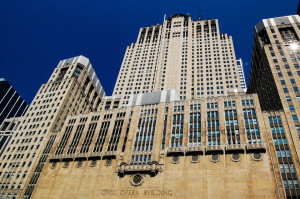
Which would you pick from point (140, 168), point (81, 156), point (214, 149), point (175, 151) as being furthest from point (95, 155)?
point (214, 149)

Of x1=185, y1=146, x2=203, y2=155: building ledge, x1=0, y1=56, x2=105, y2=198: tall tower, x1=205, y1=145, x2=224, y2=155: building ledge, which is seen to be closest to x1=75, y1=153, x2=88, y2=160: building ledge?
x1=0, y1=56, x2=105, y2=198: tall tower

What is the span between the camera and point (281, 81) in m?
75.7

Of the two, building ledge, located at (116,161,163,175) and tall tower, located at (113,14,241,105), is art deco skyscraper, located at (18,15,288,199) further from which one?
tall tower, located at (113,14,241,105)

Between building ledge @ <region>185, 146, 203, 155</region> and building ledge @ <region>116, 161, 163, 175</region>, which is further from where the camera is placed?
building ledge @ <region>185, 146, 203, 155</region>

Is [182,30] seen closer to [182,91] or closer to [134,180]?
[182,91]

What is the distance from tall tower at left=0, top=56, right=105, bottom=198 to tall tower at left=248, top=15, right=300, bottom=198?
7549cm

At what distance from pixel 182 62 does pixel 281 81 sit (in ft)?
220

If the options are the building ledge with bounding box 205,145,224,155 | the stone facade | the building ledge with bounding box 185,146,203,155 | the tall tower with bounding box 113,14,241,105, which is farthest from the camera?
the tall tower with bounding box 113,14,241,105

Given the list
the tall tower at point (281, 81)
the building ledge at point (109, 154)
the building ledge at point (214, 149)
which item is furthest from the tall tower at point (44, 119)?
the tall tower at point (281, 81)

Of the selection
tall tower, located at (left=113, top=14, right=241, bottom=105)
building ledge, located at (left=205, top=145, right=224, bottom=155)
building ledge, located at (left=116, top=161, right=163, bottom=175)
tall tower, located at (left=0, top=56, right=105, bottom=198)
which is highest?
tall tower, located at (left=113, top=14, right=241, bottom=105)

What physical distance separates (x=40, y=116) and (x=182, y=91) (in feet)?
220

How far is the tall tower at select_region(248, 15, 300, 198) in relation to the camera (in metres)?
58.2

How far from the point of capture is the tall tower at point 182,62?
401 feet

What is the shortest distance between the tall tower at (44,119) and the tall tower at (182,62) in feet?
65.7
